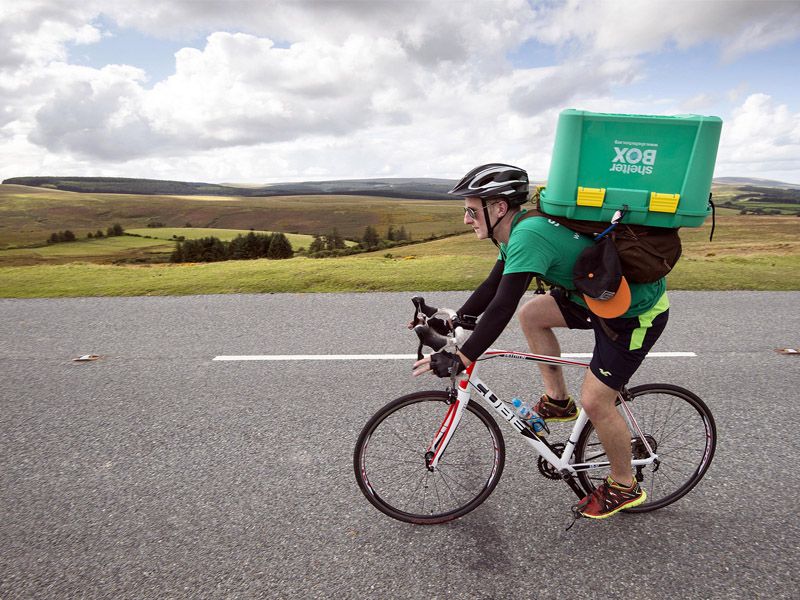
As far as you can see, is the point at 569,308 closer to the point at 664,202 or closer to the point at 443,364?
the point at 664,202

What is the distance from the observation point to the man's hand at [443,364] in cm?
251

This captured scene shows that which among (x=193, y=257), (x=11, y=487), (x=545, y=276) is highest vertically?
(x=545, y=276)

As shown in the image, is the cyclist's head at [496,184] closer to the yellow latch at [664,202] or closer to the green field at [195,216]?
the yellow latch at [664,202]

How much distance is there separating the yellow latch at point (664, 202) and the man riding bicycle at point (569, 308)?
1.16 feet

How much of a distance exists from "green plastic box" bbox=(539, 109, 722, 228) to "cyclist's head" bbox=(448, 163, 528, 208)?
334mm

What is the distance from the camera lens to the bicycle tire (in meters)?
3.03

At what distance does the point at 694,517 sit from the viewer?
2953 millimetres

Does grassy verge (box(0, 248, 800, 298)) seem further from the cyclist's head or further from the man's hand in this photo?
the man's hand

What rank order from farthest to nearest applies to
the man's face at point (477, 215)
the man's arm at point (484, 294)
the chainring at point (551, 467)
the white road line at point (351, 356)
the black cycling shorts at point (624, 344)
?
the white road line at point (351, 356), the man's arm at point (484, 294), the chainring at point (551, 467), the man's face at point (477, 215), the black cycling shorts at point (624, 344)

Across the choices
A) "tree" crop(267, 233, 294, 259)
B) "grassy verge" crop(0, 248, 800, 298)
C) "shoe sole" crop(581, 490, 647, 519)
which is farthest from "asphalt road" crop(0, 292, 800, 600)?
"tree" crop(267, 233, 294, 259)

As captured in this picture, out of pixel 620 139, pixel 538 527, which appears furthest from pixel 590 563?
pixel 620 139

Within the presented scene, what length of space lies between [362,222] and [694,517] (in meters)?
117

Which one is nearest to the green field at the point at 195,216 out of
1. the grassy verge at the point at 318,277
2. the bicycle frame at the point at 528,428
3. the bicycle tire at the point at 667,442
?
the grassy verge at the point at 318,277

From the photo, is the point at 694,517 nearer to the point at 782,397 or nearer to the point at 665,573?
the point at 665,573
